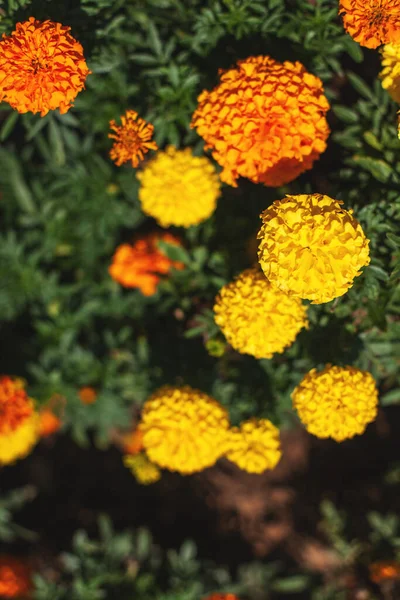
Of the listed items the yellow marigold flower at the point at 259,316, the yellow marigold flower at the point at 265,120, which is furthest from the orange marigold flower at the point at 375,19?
the yellow marigold flower at the point at 259,316

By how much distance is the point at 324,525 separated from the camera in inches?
161

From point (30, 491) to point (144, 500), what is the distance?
0.85 meters

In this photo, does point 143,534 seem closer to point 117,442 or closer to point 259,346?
point 117,442

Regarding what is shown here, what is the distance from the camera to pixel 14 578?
3.56m

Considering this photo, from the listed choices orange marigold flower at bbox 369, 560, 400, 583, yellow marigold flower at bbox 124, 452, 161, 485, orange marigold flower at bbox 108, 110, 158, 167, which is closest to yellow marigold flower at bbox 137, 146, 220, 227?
orange marigold flower at bbox 108, 110, 158, 167

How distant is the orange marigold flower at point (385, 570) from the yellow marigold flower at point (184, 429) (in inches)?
58.6

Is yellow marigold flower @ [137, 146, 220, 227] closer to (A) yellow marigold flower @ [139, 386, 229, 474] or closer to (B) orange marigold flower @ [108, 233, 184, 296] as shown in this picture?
(B) orange marigold flower @ [108, 233, 184, 296]

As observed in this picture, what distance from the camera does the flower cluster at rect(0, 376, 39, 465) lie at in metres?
3.15

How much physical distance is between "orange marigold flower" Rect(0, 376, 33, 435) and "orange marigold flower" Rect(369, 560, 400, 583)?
226 centimetres

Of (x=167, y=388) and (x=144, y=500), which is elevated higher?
(x=167, y=388)

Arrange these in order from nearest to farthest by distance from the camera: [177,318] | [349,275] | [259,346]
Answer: [349,275], [259,346], [177,318]

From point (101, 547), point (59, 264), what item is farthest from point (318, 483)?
point (59, 264)

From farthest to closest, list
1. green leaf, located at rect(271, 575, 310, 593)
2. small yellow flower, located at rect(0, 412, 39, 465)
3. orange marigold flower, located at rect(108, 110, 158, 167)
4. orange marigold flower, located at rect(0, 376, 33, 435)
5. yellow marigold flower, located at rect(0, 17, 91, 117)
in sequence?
1. green leaf, located at rect(271, 575, 310, 593)
2. small yellow flower, located at rect(0, 412, 39, 465)
3. orange marigold flower, located at rect(0, 376, 33, 435)
4. orange marigold flower, located at rect(108, 110, 158, 167)
5. yellow marigold flower, located at rect(0, 17, 91, 117)

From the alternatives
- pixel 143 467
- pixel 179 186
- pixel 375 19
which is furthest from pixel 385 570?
pixel 375 19
